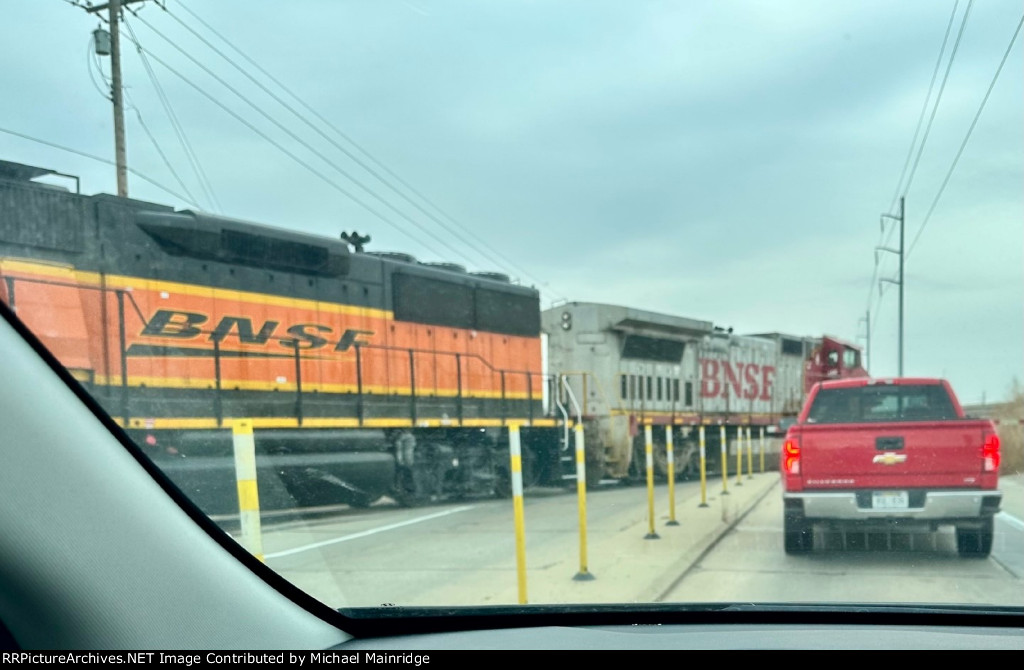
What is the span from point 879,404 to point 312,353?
6.83 m

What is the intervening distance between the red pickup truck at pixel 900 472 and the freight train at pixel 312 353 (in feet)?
13.4

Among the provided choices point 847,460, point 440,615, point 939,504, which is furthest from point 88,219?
point 939,504

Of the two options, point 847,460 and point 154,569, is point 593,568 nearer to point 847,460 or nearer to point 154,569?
point 847,460

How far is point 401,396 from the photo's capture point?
40.4 ft

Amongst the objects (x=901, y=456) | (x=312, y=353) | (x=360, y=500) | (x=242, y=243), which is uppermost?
(x=242, y=243)

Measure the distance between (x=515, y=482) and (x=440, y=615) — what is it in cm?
404

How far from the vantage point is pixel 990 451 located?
6.49 metres

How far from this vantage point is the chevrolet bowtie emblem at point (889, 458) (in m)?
6.59

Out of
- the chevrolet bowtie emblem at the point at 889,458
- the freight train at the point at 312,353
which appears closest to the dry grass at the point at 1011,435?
the chevrolet bowtie emblem at the point at 889,458

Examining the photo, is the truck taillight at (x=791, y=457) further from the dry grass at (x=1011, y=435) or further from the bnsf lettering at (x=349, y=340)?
the bnsf lettering at (x=349, y=340)

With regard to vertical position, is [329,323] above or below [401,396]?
above

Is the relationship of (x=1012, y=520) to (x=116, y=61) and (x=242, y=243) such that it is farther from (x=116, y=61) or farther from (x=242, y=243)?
(x=116, y=61)

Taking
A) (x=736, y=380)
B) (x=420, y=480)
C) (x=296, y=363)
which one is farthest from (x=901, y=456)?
(x=736, y=380)

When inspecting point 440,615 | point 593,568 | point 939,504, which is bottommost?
point 593,568
